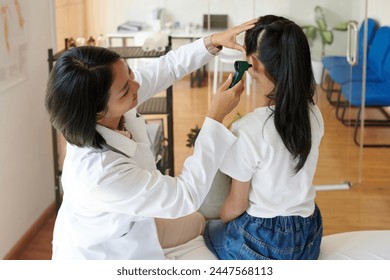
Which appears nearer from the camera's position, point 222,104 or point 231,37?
point 222,104

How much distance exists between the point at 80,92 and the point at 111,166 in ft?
0.60

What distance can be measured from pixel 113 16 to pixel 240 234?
7.22 feet

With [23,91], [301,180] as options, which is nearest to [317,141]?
[301,180]

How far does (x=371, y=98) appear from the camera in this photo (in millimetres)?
3887

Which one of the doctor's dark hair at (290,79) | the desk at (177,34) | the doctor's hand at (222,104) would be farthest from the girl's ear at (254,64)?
the desk at (177,34)

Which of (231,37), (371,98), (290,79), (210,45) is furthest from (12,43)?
(371,98)

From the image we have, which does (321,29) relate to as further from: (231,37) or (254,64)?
(254,64)

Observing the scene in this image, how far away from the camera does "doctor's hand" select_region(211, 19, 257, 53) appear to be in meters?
1.52

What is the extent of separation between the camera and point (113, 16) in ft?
11.1

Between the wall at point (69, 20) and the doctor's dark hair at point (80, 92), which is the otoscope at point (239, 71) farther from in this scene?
the wall at point (69, 20)

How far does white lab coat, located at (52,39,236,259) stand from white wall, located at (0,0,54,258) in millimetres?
1009

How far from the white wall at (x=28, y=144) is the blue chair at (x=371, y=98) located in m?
1.76

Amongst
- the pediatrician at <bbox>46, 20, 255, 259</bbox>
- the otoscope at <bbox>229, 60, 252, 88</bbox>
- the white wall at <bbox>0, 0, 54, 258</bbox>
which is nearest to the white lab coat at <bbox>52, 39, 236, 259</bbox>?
the pediatrician at <bbox>46, 20, 255, 259</bbox>

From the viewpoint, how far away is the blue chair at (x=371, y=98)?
3.49m
